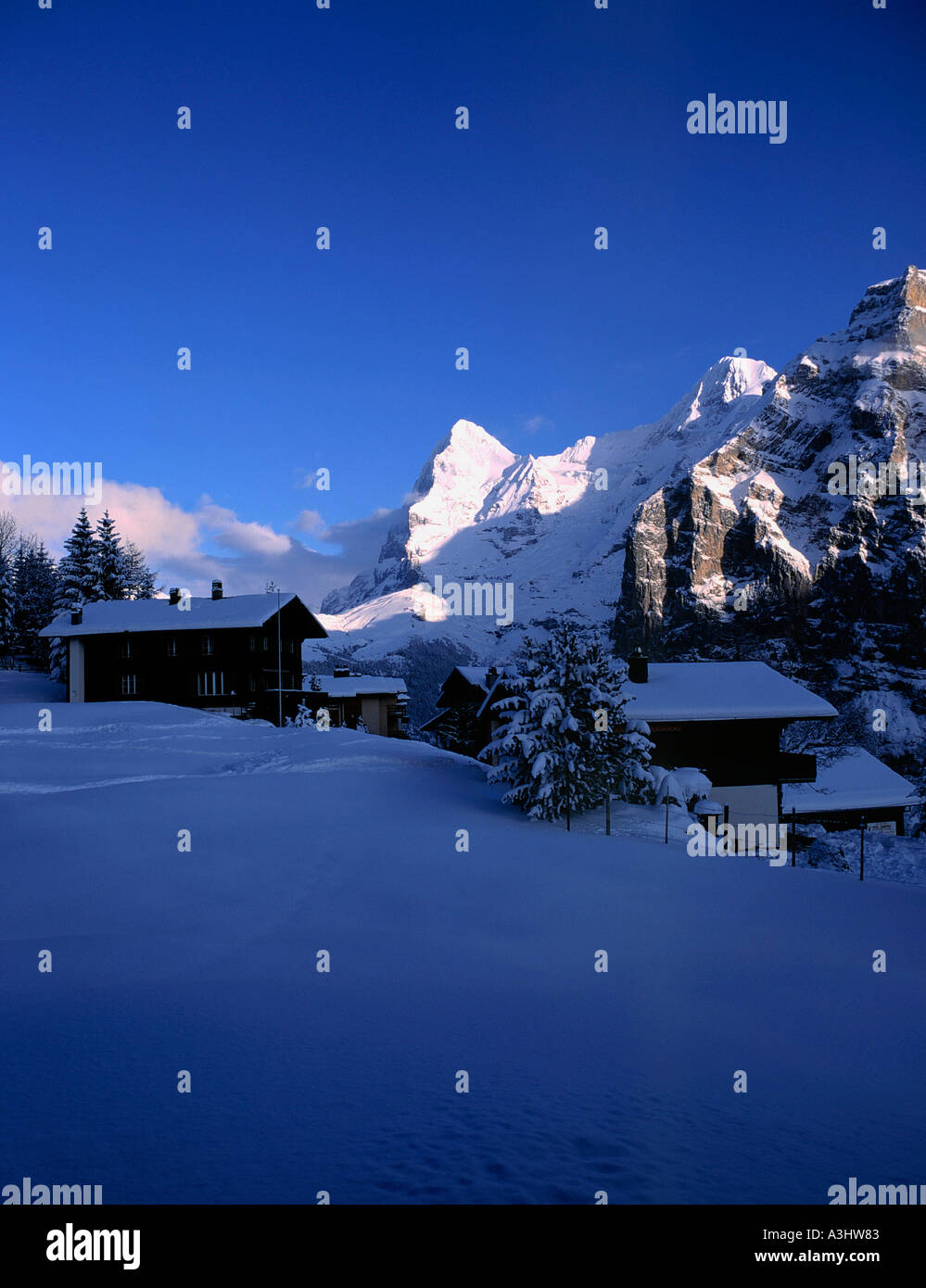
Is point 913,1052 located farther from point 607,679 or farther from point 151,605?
point 151,605

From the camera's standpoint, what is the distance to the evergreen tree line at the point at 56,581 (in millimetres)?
57750

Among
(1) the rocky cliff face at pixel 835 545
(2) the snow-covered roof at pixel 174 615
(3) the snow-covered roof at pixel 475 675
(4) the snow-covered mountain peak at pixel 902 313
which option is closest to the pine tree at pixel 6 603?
(2) the snow-covered roof at pixel 174 615

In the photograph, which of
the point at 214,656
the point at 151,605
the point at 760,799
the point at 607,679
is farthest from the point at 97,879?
the point at 151,605

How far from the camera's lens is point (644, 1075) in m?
5.87

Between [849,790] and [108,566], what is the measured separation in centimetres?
5698

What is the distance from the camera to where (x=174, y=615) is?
47.2m

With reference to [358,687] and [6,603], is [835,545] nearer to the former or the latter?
[358,687]

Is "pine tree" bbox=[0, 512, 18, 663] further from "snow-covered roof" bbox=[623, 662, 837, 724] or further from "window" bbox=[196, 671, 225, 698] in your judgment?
"snow-covered roof" bbox=[623, 662, 837, 724]

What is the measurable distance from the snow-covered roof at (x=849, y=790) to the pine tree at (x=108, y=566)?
52.2 m

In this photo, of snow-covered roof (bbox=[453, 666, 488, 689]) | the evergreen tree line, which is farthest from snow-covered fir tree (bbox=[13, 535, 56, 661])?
snow-covered roof (bbox=[453, 666, 488, 689])

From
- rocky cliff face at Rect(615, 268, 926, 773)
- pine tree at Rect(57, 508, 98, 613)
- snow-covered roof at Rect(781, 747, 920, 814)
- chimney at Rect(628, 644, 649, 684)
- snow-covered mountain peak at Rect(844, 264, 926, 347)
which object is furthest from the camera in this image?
snow-covered mountain peak at Rect(844, 264, 926, 347)

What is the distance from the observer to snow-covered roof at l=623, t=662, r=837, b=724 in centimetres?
2817

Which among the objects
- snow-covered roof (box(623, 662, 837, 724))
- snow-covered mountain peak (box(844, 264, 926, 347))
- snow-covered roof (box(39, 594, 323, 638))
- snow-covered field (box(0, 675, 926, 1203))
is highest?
snow-covered mountain peak (box(844, 264, 926, 347))
